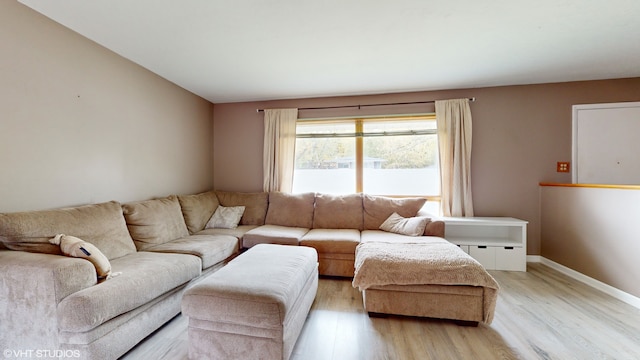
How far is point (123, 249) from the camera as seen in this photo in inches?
79.4

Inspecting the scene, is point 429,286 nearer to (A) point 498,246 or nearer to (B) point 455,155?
(A) point 498,246

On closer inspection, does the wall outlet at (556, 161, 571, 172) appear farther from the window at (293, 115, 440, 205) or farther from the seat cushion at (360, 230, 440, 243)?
the seat cushion at (360, 230, 440, 243)

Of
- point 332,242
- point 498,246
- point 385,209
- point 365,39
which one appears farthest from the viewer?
point 385,209

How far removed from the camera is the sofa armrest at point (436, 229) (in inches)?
109

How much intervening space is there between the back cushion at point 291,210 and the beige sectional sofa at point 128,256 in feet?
0.05

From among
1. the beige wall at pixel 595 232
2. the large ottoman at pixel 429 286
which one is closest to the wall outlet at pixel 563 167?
the beige wall at pixel 595 232

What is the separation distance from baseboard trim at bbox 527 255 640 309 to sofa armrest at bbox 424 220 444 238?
58.2 inches

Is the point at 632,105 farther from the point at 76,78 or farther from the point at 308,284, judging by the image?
the point at 76,78

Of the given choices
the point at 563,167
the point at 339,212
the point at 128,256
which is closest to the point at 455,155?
the point at 563,167

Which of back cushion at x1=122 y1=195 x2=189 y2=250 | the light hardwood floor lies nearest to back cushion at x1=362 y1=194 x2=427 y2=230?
the light hardwood floor

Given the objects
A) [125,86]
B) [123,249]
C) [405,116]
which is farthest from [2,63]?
[405,116]

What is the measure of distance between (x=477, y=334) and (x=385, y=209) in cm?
165

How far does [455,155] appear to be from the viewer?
3.25m

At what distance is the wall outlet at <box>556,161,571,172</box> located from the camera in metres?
3.12
